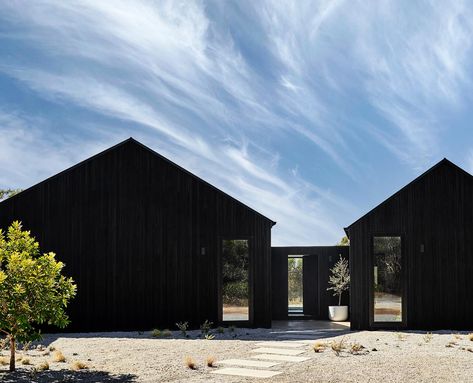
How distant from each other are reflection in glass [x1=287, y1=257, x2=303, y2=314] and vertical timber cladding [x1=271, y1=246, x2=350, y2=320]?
0.82 ft

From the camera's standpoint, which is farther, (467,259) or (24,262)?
(467,259)

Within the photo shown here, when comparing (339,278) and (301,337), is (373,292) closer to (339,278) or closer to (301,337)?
(301,337)

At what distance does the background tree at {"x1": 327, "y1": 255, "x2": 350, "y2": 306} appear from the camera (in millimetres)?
20344

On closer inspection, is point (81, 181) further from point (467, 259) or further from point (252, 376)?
point (467, 259)

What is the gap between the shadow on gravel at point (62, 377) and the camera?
867cm

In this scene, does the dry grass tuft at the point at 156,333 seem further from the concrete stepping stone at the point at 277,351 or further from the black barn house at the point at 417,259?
the black barn house at the point at 417,259

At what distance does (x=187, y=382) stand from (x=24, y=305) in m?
2.89

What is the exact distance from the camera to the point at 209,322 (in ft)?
51.4

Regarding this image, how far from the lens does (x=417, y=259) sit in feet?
51.3

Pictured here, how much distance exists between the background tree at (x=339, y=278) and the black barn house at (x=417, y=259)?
459 cm


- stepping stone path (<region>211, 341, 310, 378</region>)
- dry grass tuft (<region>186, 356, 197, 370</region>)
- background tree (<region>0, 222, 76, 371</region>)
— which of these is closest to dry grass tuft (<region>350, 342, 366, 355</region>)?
stepping stone path (<region>211, 341, 310, 378</region>)

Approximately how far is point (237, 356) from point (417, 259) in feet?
22.4

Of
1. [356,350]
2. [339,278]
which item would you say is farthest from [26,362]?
[339,278]

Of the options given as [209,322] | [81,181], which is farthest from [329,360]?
[81,181]
